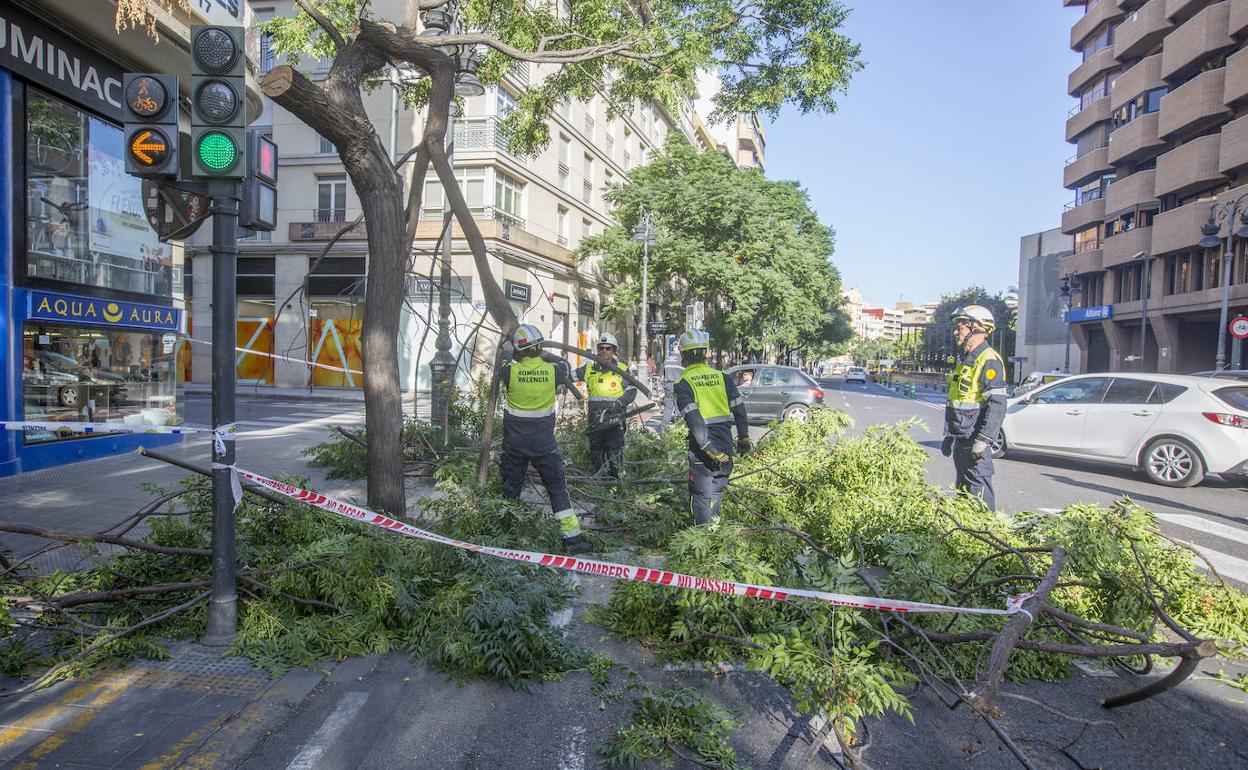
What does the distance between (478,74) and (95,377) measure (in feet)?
22.0

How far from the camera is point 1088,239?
4497 centimetres

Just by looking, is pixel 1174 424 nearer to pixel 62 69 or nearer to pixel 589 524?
pixel 589 524

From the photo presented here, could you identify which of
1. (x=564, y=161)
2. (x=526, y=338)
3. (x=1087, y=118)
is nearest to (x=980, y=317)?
(x=526, y=338)

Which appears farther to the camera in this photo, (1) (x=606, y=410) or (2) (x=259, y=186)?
(1) (x=606, y=410)

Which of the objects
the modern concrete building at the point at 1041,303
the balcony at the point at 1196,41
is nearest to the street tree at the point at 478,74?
the balcony at the point at 1196,41

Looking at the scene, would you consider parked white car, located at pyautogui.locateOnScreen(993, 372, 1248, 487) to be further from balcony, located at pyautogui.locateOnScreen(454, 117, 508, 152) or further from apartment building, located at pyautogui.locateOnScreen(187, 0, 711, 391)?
balcony, located at pyautogui.locateOnScreen(454, 117, 508, 152)

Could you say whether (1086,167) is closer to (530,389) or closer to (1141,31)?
(1141,31)

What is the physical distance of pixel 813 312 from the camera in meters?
34.0

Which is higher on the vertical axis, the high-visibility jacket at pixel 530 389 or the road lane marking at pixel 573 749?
the high-visibility jacket at pixel 530 389

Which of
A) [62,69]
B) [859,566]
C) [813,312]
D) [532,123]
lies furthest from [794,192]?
[859,566]

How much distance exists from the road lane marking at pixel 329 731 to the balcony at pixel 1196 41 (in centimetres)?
4009

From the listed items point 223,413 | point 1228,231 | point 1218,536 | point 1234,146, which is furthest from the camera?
point 1234,146

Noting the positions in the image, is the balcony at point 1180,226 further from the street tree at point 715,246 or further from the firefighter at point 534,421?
the firefighter at point 534,421

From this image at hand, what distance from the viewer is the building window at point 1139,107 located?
3612cm
